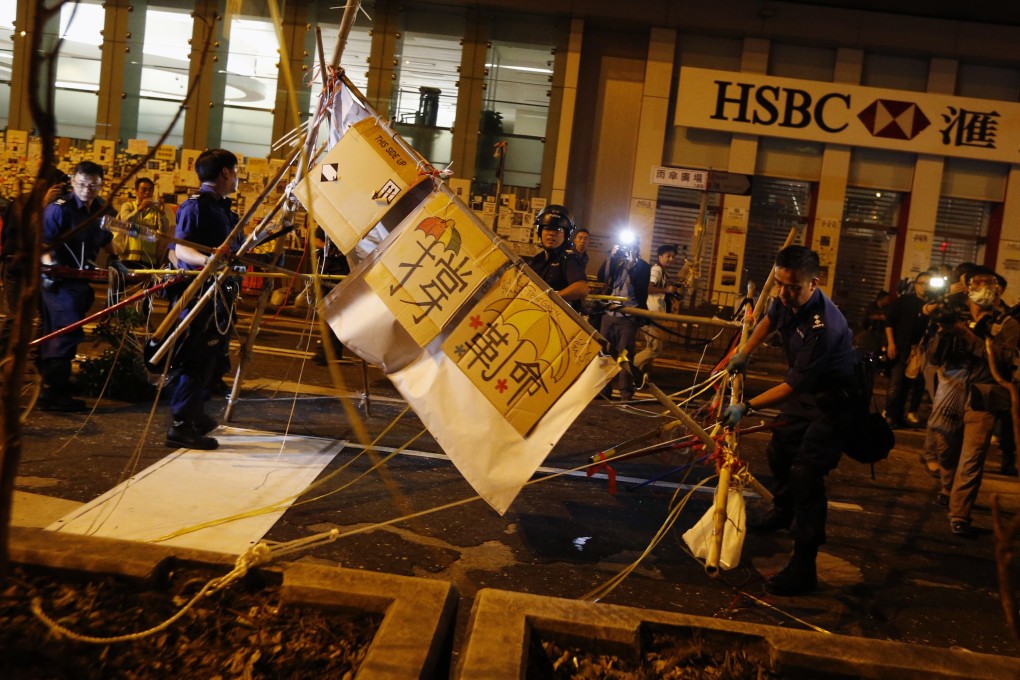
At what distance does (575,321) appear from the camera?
4.20 metres

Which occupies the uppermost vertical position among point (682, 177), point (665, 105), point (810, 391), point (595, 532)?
point (665, 105)

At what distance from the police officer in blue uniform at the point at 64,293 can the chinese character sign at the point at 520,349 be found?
4.23 m

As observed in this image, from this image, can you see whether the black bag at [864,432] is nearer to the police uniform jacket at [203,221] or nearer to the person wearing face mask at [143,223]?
the police uniform jacket at [203,221]

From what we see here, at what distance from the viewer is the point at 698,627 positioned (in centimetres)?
288

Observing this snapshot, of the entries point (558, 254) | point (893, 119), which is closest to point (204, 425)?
point (558, 254)

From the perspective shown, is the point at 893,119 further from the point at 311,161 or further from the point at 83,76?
the point at 83,76

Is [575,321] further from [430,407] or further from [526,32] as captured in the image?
[526,32]

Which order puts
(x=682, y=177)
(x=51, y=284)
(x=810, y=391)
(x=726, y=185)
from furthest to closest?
(x=682, y=177) → (x=726, y=185) → (x=51, y=284) → (x=810, y=391)

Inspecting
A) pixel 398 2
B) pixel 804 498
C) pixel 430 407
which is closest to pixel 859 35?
pixel 398 2

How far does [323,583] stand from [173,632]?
1.63 ft

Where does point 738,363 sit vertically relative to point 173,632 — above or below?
above

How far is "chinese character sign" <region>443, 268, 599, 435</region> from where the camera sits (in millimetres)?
4156

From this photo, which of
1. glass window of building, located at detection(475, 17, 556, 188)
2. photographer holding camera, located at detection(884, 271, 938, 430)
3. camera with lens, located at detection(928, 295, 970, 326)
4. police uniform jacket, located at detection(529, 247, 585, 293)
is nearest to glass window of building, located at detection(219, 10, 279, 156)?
glass window of building, located at detection(475, 17, 556, 188)

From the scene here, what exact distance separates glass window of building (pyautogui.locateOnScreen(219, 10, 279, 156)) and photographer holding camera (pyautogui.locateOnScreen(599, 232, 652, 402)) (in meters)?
11.0
